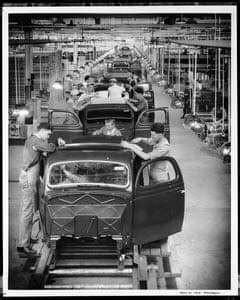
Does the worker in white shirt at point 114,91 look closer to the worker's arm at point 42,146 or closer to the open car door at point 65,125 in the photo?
the open car door at point 65,125

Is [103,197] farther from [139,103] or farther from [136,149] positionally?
[139,103]

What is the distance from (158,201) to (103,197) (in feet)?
1.50

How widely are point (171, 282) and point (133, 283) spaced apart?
0.33 m

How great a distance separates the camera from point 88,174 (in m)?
4.52

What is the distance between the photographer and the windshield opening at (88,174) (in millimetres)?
4477

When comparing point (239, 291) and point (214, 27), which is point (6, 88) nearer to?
point (214, 27)

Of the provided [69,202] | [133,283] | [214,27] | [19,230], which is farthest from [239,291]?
[214,27]

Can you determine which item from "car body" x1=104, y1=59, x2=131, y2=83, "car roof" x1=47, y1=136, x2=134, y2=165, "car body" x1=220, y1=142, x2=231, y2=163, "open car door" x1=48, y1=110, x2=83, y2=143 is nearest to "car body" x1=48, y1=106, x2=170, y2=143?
"open car door" x1=48, y1=110, x2=83, y2=143

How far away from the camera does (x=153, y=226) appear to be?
181 inches

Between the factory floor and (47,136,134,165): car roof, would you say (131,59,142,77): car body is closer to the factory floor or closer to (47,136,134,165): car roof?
the factory floor

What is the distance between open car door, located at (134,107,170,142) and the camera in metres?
4.82

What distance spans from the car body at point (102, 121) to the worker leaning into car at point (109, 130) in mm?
27

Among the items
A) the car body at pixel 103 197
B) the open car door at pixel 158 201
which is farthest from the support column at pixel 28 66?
the open car door at pixel 158 201

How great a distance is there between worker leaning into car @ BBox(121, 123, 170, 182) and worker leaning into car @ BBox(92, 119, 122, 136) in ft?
0.40
